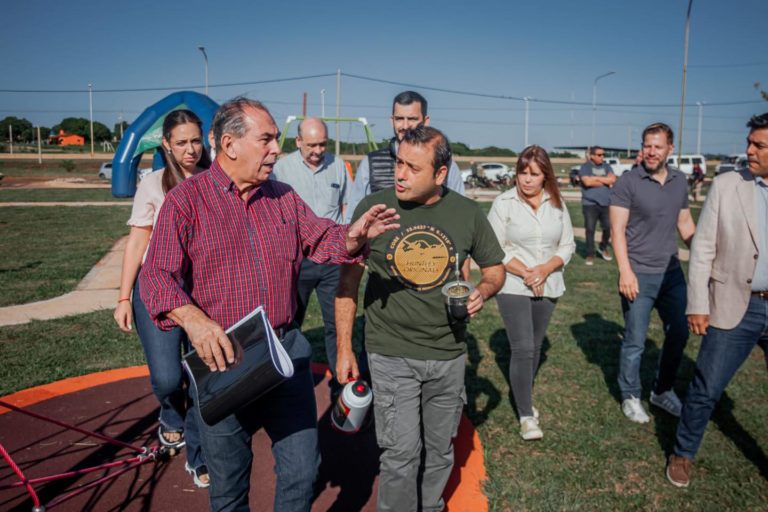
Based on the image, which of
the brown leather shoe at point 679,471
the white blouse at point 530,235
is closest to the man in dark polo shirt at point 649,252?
the white blouse at point 530,235

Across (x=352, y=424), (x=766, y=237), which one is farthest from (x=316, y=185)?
(x=766, y=237)

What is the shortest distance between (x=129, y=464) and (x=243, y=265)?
221cm

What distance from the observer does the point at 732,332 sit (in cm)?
345

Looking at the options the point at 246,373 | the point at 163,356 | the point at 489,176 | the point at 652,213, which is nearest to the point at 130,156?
the point at 163,356

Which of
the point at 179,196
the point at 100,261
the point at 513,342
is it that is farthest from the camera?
the point at 100,261

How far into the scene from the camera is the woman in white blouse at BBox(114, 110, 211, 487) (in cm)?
330

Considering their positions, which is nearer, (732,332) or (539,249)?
(732,332)

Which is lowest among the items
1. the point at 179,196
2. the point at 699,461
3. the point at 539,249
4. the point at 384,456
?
the point at 699,461

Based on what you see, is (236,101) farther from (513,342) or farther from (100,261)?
(100,261)

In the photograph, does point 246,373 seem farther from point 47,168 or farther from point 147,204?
point 47,168

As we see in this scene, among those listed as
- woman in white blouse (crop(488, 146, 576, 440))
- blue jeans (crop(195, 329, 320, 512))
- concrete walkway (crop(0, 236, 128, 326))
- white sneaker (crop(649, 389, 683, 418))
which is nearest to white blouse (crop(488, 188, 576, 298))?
woman in white blouse (crop(488, 146, 576, 440))

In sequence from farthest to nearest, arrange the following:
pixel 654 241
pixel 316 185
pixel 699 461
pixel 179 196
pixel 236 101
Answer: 1. pixel 316 185
2. pixel 654 241
3. pixel 699 461
4. pixel 236 101
5. pixel 179 196

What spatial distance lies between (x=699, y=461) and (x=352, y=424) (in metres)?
2.65

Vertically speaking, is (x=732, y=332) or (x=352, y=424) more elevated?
(x=732, y=332)
